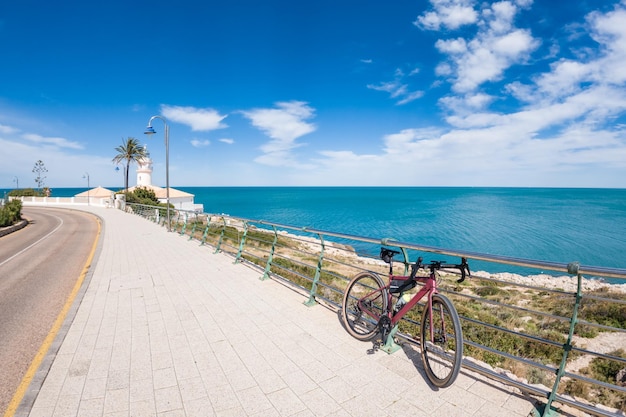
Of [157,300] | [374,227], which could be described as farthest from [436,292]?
[374,227]

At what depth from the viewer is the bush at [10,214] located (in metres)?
20.8

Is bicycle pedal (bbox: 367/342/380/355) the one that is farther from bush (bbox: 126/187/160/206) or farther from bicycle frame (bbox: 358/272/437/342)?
bush (bbox: 126/187/160/206)

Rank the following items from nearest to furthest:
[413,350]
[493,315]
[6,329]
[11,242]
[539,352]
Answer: [413,350]
[6,329]
[539,352]
[493,315]
[11,242]

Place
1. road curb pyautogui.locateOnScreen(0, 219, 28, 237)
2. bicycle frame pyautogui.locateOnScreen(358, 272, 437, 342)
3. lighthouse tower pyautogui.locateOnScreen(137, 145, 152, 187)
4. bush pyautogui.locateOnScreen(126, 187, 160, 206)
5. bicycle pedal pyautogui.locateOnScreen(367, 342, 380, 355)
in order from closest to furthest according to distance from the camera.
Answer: bicycle frame pyautogui.locateOnScreen(358, 272, 437, 342), bicycle pedal pyautogui.locateOnScreen(367, 342, 380, 355), road curb pyautogui.locateOnScreen(0, 219, 28, 237), bush pyautogui.locateOnScreen(126, 187, 160, 206), lighthouse tower pyautogui.locateOnScreen(137, 145, 152, 187)

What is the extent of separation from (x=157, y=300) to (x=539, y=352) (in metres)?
8.91

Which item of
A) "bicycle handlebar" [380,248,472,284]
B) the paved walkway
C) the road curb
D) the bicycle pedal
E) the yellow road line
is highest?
"bicycle handlebar" [380,248,472,284]

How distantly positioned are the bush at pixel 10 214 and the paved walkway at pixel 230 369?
70.0 ft

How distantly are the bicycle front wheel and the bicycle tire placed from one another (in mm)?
677

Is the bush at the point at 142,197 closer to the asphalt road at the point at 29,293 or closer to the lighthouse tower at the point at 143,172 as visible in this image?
the lighthouse tower at the point at 143,172

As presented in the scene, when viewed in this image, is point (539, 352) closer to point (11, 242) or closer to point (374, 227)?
point (11, 242)

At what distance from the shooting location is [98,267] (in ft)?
30.7

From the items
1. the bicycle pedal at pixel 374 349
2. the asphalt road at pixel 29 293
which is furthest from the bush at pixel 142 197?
the bicycle pedal at pixel 374 349

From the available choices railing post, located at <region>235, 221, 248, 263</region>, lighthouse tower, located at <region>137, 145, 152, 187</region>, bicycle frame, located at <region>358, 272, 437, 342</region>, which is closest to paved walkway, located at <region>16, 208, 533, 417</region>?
bicycle frame, located at <region>358, 272, 437, 342</region>

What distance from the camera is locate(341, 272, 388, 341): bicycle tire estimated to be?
14.2ft
